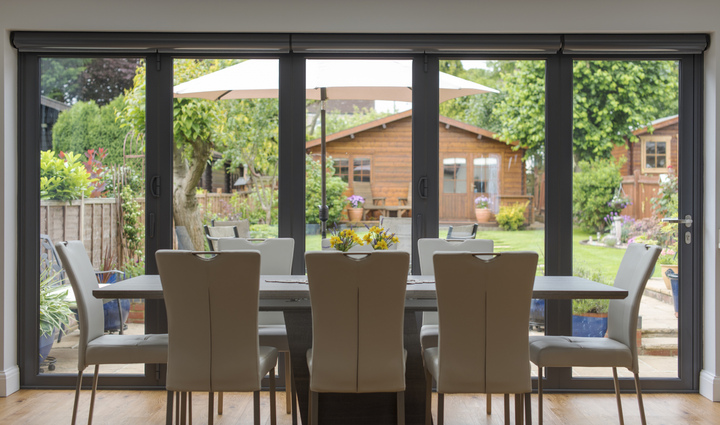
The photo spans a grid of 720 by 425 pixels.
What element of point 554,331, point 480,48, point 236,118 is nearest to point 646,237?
point 554,331

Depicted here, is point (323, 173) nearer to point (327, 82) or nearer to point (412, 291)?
point (327, 82)

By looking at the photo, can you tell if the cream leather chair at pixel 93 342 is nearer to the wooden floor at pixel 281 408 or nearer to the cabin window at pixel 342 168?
the wooden floor at pixel 281 408

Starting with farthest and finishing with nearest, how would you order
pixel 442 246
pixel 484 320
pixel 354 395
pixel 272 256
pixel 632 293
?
pixel 272 256 < pixel 442 246 < pixel 632 293 < pixel 354 395 < pixel 484 320

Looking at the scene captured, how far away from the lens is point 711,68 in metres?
4.16

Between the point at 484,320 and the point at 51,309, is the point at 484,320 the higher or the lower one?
the higher one

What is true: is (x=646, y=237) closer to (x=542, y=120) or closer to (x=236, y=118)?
(x=542, y=120)

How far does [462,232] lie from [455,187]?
32 cm

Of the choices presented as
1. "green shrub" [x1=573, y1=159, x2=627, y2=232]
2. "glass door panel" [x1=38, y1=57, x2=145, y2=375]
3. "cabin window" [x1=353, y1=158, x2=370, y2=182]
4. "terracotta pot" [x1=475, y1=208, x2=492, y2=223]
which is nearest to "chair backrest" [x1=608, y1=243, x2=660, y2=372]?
"green shrub" [x1=573, y1=159, x2=627, y2=232]

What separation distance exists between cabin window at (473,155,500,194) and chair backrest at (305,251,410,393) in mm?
1861

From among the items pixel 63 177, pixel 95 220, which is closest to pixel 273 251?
pixel 95 220

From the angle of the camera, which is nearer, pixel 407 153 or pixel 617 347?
pixel 617 347

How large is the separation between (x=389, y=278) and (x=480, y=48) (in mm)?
2161

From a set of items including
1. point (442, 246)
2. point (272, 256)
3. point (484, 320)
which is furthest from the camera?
point (272, 256)

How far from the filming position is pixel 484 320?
2.74 m
